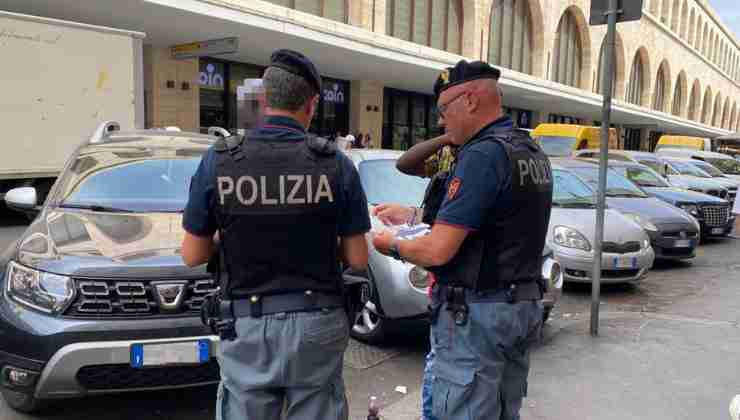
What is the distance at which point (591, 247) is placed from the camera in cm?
668

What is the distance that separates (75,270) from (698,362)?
4.34 meters

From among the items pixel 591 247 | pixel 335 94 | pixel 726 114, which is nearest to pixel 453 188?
pixel 591 247

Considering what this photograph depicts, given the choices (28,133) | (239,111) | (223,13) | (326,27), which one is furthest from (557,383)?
(326,27)

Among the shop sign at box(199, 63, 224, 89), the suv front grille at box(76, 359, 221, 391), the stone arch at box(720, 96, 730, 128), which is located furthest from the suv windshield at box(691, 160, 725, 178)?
the stone arch at box(720, 96, 730, 128)

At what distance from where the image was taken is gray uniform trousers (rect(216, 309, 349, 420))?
198cm

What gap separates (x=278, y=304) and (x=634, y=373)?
325 centimetres

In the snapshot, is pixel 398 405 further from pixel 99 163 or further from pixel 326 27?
pixel 326 27

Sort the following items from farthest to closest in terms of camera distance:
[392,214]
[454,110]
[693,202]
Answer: [693,202], [392,214], [454,110]

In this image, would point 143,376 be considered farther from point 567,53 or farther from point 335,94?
point 567,53

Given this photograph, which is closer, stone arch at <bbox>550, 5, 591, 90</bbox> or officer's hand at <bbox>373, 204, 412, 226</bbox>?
officer's hand at <bbox>373, 204, 412, 226</bbox>

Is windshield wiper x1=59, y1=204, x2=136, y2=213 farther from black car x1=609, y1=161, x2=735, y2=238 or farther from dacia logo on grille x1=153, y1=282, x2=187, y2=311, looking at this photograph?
black car x1=609, y1=161, x2=735, y2=238

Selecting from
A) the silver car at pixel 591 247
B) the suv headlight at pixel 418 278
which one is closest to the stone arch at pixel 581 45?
the silver car at pixel 591 247

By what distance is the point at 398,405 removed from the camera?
366cm

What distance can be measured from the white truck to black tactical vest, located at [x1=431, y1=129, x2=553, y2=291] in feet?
30.4
